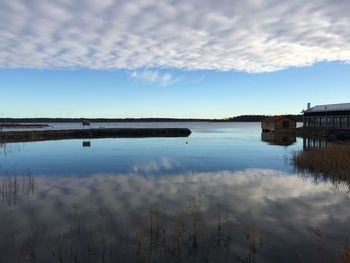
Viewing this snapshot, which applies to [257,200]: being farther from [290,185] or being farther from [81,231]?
[81,231]

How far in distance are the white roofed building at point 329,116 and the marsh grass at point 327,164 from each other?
55.3m

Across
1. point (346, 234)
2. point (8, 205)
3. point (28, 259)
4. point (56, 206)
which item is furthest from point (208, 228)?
point (8, 205)

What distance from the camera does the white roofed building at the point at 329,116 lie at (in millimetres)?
83625

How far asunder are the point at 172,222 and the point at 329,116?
87.4m

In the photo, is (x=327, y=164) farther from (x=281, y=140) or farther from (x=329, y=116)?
(x=329, y=116)

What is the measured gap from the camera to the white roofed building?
83.6 metres

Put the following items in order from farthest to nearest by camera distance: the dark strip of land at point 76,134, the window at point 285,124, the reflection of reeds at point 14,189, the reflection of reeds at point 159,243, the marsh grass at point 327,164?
1. the window at point 285,124
2. the dark strip of land at point 76,134
3. the marsh grass at point 327,164
4. the reflection of reeds at point 14,189
5. the reflection of reeds at point 159,243

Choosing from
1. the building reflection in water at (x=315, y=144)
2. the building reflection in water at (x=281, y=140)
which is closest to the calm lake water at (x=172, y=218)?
the building reflection in water at (x=315, y=144)

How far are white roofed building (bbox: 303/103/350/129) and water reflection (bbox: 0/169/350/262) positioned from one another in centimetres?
6802

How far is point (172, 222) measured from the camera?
14297 mm

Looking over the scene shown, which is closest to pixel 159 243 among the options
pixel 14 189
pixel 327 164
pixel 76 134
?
pixel 14 189

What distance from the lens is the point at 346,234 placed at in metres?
13.0

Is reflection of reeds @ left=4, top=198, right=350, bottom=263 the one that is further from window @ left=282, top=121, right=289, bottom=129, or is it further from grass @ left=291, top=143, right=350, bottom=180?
window @ left=282, top=121, right=289, bottom=129

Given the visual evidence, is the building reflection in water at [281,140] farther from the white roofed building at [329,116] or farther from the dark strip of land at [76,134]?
the dark strip of land at [76,134]
